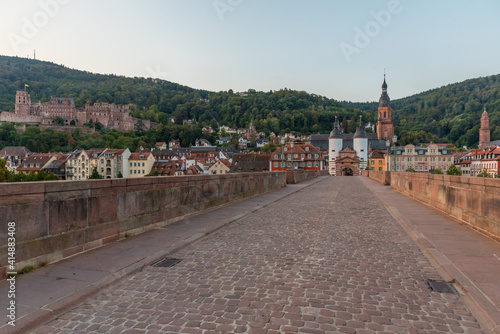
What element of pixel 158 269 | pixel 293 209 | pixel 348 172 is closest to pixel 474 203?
pixel 293 209

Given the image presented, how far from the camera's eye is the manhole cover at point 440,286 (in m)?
4.61

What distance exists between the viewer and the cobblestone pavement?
3.59 metres

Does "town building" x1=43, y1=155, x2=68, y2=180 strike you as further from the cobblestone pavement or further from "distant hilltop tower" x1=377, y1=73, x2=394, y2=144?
"distant hilltop tower" x1=377, y1=73, x2=394, y2=144

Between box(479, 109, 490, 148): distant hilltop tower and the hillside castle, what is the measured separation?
14875 cm

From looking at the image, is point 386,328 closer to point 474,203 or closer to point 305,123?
point 474,203

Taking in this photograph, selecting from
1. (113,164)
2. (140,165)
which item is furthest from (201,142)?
(113,164)

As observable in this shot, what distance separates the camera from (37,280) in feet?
15.2

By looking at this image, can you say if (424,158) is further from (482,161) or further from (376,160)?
(482,161)

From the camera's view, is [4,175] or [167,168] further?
[167,168]

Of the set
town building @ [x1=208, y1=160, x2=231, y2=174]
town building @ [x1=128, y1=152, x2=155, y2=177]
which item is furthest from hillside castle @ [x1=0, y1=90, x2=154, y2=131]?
town building @ [x1=208, y1=160, x2=231, y2=174]

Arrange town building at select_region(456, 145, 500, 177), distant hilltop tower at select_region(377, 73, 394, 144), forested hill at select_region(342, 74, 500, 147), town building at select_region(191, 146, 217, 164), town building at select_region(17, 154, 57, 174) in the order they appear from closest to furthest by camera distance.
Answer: town building at select_region(17, 154, 57, 174), town building at select_region(456, 145, 500, 177), distant hilltop tower at select_region(377, 73, 394, 144), town building at select_region(191, 146, 217, 164), forested hill at select_region(342, 74, 500, 147)

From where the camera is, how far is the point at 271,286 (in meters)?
4.67

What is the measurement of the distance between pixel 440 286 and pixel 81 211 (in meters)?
5.53

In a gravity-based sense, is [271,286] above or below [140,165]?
below
